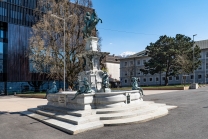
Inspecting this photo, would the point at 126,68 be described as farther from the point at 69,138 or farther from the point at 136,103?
the point at 69,138

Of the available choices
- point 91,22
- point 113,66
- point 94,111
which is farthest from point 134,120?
point 113,66

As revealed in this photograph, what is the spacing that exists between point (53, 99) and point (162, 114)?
6.47 m

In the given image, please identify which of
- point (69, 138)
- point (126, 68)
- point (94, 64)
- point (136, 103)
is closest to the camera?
point (69, 138)

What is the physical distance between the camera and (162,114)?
941 centimetres

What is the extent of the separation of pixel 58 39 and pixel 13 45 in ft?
61.8

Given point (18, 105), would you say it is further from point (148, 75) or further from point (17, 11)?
point (148, 75)

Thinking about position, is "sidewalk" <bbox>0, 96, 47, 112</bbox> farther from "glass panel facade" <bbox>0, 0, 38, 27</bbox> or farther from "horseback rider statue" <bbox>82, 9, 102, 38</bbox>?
"glass panel facade" <bbox>0, 0, 38, 27</bbox>

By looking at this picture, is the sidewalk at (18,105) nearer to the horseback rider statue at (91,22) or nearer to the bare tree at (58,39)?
the bare tree at (58,39)

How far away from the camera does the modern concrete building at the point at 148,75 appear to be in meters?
55.2

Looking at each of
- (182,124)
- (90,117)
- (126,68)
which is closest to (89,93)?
(90,117)

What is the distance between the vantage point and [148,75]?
63.2m

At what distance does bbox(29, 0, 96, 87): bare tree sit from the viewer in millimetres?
24438

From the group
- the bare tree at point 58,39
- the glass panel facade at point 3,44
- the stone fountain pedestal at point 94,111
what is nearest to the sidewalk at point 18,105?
the stone fountain pedestal at point 94,111

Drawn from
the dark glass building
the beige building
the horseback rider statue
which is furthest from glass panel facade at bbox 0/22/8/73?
the beige building
